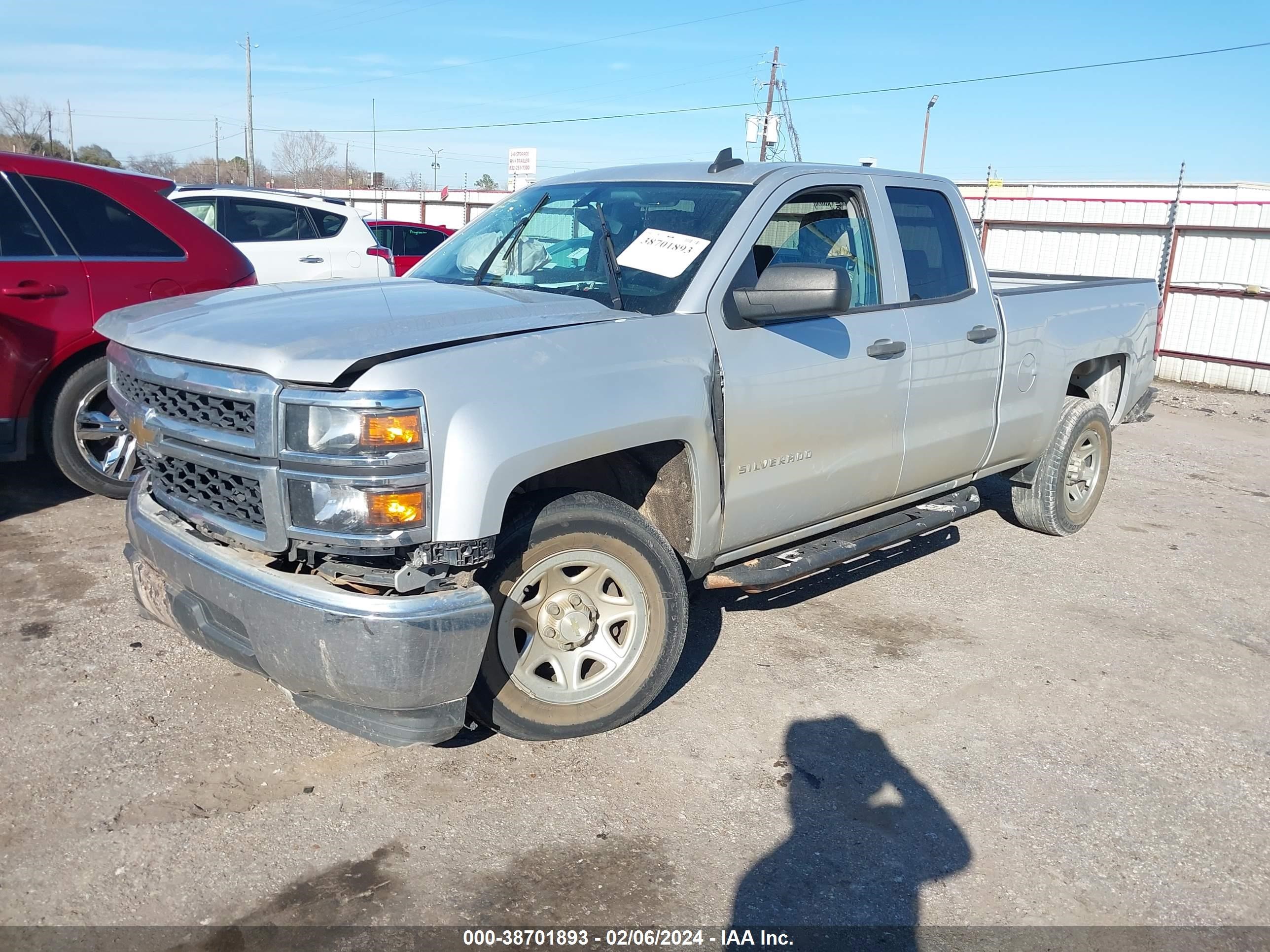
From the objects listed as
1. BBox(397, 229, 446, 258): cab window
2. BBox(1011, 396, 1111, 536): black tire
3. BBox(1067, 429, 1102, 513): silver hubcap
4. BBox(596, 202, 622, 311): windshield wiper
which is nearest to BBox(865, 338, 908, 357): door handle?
BBox(596, 202, 622, 311): windshield wiper

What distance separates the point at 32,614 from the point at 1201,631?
550 centimetres

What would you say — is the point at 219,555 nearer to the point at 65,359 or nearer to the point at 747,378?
the point at 747,378

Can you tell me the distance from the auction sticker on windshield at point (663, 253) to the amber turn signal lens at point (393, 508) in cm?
148

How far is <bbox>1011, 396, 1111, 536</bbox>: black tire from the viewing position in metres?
6.02

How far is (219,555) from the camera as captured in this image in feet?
10.2

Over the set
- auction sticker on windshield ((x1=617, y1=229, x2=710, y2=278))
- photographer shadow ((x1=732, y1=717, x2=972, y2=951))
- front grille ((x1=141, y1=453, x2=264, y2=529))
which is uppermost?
auction sticker on windshield ((x1=617, y1=229, x2=710, y2=278))

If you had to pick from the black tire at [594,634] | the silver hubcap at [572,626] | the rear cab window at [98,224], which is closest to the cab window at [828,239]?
the black tire at [594,634]

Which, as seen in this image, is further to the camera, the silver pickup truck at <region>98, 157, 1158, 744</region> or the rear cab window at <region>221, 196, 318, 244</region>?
the rear cab window at <region>221, 196, 318, 244</region>

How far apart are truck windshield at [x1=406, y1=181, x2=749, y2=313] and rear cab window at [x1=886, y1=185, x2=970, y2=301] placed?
3.44 ft

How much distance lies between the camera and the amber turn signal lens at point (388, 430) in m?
2.81

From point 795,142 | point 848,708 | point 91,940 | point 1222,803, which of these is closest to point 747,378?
point 848,708

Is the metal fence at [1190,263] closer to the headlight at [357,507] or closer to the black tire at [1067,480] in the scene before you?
the black tire at [1067,480]

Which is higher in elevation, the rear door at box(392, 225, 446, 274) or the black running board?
the rear door at box(392, 225, 446, 274)

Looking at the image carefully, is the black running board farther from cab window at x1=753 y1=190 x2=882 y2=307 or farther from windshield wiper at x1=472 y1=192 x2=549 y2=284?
windshield wiper at x1=472 y1=192 x2=549 y2=284
